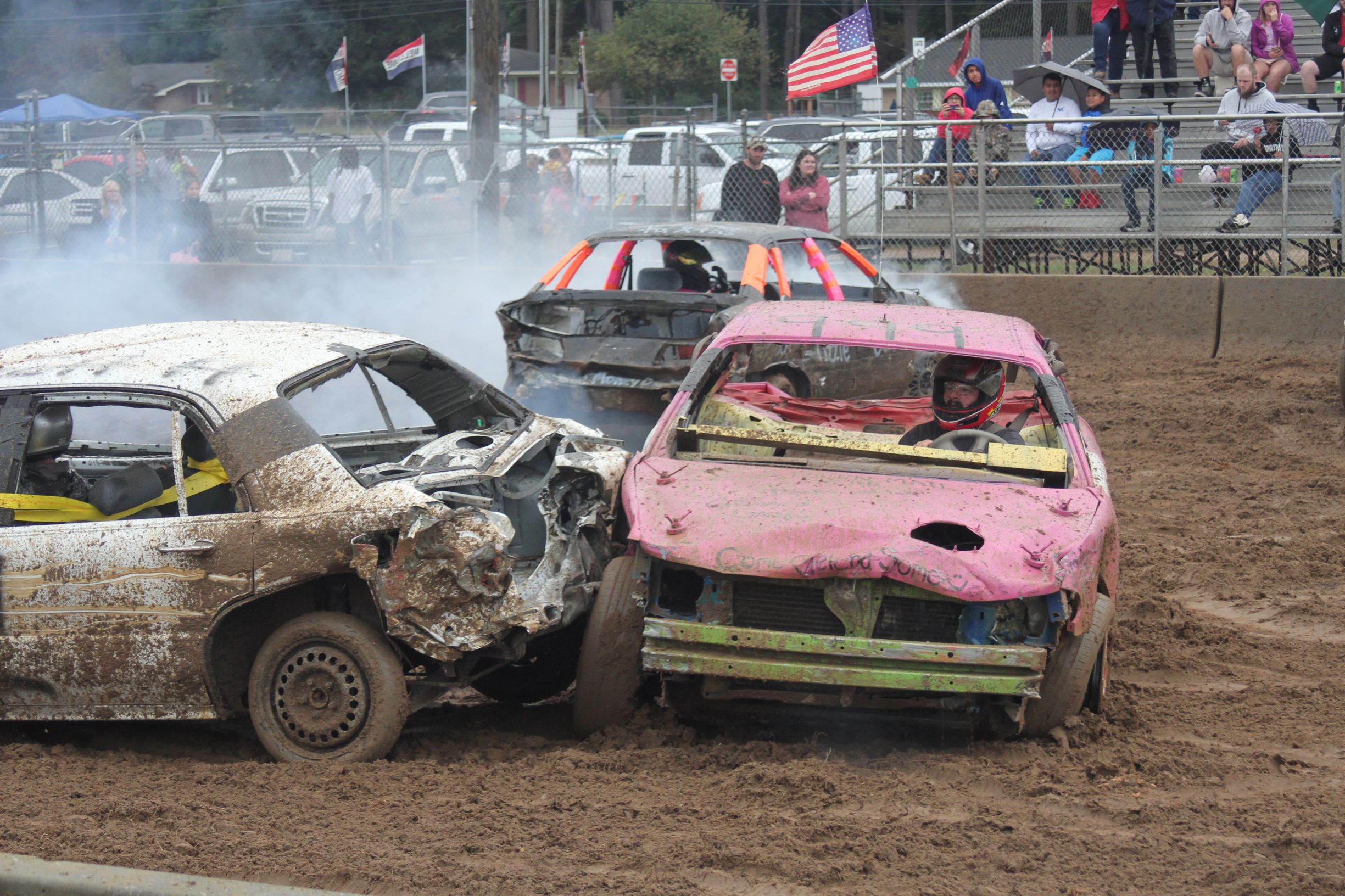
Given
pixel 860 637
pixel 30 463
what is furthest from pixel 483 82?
pixel 860 637

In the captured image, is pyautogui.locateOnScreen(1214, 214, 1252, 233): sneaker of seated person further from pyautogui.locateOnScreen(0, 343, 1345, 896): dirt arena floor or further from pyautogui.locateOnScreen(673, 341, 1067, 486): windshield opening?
pyautogui.locateOnScreen(0, 343, 1345, 896): dirt arena floor

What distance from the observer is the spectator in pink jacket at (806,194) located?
46.0 ft

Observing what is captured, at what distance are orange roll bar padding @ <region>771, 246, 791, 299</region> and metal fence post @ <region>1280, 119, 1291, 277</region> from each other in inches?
225

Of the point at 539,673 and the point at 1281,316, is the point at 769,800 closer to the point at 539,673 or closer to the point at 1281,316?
the point at 539,673

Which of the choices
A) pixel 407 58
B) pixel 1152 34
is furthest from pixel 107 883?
pixel 407 58

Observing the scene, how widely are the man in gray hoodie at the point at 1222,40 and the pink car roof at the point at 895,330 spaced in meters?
10.5

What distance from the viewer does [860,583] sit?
459 cm

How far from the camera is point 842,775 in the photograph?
4422mm

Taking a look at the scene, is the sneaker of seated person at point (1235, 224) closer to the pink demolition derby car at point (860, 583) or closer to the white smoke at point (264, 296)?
the white smoke at point (264, 296)

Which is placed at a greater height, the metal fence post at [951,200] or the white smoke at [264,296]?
the metal fence post at [951,200]

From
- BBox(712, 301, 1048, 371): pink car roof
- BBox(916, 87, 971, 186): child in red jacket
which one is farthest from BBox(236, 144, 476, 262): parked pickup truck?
BBox(712, 301, 1048, 371): pink car roof

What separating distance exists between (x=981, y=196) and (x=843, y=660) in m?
9.95

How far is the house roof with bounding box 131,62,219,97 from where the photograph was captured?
56.4 meters

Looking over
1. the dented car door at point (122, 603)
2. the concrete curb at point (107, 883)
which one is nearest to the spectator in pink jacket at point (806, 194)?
the dented car door at point (122, 603)
